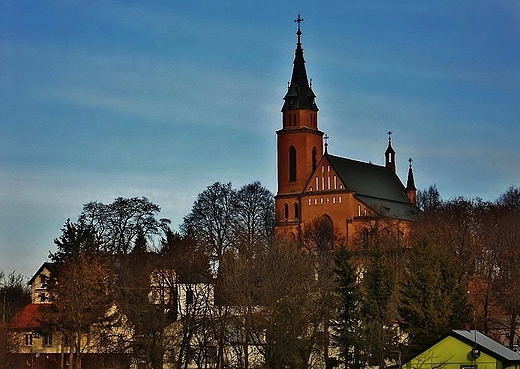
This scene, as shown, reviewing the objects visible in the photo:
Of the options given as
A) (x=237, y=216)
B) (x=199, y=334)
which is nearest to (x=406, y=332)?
(x=199, y=334)

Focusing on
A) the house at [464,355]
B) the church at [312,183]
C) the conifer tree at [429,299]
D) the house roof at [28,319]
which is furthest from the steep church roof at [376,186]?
the house at [464,355]

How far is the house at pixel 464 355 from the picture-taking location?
162 feet

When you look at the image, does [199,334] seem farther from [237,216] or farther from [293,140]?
[293,140]

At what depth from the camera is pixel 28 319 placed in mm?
77625

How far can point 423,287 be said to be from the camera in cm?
5766

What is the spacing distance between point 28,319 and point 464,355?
36528 mm

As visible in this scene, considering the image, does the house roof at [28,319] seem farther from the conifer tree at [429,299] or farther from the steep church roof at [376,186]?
the steep church roof at [376,186]

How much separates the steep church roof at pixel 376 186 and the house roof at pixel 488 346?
3027 inches

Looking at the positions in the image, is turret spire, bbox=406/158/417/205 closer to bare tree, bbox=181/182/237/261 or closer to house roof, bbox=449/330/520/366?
bare tree, bbox=181/182/237/261

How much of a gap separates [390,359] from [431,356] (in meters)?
Answer: 4.43

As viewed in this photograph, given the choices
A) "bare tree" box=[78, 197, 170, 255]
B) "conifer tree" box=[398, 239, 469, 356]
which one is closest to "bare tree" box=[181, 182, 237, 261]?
"bare tree" box=[78, 197, 170, 255]

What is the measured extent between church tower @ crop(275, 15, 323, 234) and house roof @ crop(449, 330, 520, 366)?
79.1 m

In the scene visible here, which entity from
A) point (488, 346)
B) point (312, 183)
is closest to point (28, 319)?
point (488, 346)

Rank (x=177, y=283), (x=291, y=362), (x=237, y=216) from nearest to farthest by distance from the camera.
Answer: (x=291, y=362)
(x=177, y=283)
(x=237, y=216)
